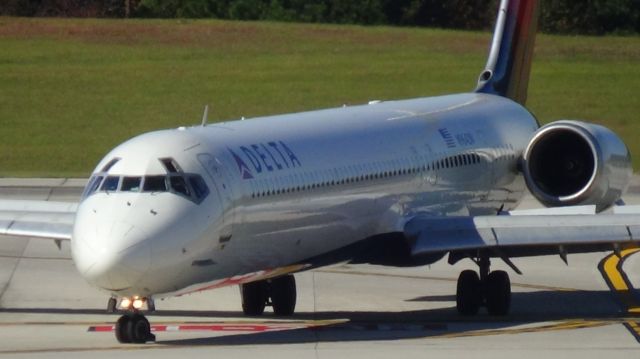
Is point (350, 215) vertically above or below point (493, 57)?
below

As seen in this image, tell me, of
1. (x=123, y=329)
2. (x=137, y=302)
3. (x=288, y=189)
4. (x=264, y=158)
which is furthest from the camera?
(x=288, y=189)

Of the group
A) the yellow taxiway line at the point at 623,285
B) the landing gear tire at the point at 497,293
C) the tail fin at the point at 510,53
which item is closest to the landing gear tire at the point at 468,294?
the landing gear tire at the point at 497,293

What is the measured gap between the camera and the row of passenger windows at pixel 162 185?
19500mm

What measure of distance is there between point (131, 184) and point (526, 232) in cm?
608

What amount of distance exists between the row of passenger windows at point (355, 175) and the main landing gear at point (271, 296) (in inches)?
63.7

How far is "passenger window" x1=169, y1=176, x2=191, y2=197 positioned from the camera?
19.5m

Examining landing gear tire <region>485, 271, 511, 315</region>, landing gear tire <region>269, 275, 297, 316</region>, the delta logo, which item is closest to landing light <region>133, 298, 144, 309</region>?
the delta logo

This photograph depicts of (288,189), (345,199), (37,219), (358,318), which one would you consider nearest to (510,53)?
(345,199)

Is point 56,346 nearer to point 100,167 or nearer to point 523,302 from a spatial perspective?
point 100,167

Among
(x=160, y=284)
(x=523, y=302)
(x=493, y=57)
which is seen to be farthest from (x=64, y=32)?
(x=160, y=284)

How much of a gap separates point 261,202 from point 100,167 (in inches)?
81.6

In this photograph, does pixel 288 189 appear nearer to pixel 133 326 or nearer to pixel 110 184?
pixel 110 184

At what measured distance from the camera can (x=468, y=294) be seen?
938 inches

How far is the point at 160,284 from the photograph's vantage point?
754 inches
